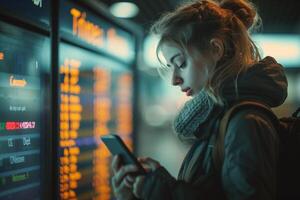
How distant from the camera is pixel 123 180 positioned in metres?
1.22

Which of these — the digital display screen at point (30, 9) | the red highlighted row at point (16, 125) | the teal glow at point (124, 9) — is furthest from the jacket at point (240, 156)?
the teal glow at point (124, 9)

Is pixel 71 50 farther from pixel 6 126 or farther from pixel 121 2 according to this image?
pixel 121 2

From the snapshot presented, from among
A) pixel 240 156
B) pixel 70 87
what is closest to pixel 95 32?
pixel 70 87

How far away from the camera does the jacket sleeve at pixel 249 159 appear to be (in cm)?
96

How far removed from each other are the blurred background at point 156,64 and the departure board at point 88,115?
0.35 m

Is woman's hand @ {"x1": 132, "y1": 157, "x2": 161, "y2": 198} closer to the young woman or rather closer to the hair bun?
the young woman

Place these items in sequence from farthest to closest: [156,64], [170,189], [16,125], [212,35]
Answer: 1. [156,64]
2. [16,125]
3. [212,35]
4. [170,189]

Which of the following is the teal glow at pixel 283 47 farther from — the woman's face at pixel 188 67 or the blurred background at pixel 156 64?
the woman's face at pixel 188 67

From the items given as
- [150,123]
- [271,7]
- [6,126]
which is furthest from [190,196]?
[150,123]

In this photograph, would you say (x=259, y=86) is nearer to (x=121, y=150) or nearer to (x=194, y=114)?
(x=194, y=114)

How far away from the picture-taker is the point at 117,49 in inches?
109

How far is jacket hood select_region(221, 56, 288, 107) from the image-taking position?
1100 millimetres

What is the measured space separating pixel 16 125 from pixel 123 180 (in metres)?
0.62

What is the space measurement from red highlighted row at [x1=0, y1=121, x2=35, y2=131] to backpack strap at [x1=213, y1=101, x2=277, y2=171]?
0.84m
